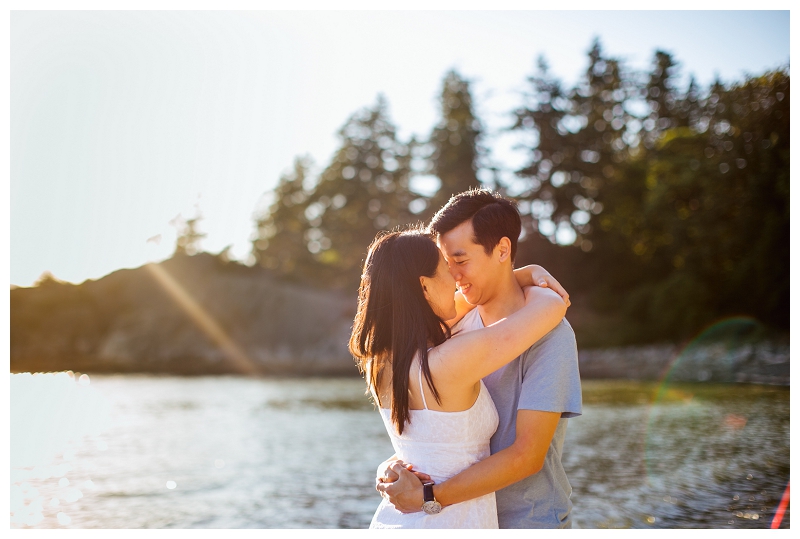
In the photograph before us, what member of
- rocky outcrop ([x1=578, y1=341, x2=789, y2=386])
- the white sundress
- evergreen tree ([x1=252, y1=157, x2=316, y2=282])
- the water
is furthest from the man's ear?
evergreen tree ([x1=252, y1=157, x2=316, y2=282])

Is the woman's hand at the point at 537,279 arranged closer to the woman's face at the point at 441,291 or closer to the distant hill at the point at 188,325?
the woman's face at the point at 441,291

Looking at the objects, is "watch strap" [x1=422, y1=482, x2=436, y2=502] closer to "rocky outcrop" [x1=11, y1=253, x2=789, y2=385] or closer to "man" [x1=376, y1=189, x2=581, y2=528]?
"man" [x1=376, y1=189, x2=581, y2=528]

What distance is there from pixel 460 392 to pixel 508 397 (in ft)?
1.20

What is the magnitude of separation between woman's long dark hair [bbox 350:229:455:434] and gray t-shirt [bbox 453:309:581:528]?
0.35 meters

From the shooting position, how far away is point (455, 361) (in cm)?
257

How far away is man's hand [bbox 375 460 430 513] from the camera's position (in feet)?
8.91

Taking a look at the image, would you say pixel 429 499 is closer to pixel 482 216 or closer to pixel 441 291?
pixel 441 291

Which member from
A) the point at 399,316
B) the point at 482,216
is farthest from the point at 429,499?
the point at 482,216

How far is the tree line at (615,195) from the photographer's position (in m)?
27.9

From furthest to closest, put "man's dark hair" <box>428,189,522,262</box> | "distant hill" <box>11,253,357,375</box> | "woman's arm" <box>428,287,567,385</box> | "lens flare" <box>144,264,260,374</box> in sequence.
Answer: "lens flare" <box>144,264,260,374</box> → "distant hill" <box>11,253,357,375</box> → "man's dark hair" <box>428,189,522,262</box> → "woman's arm" <box>428,287,567,385</box>

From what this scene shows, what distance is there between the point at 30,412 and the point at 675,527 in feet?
67.4

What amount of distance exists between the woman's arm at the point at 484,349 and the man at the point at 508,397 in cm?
16

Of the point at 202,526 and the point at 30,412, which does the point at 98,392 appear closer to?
the point at 30,412

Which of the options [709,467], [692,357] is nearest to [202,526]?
[709,467]
